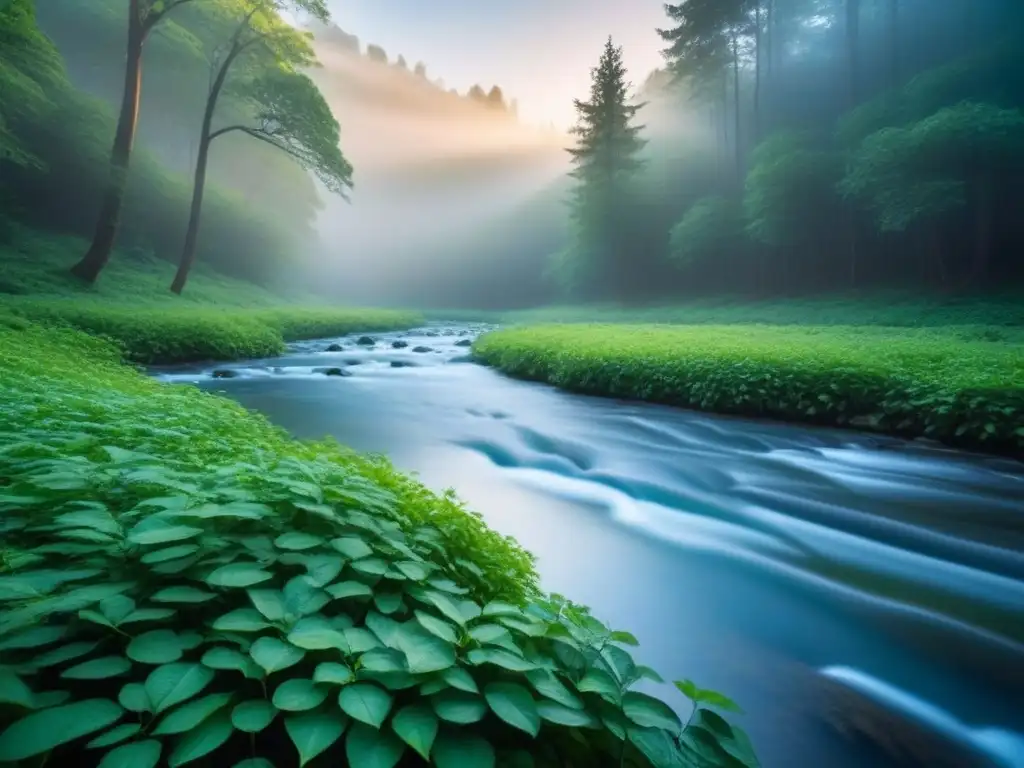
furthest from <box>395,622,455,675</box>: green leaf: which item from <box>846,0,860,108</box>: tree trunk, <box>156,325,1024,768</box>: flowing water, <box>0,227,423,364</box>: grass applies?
<box>846,0,860,108</box>: tree trunk

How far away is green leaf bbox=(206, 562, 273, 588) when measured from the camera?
1.70 m

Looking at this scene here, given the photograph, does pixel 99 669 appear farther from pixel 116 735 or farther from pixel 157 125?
pixel 157 125

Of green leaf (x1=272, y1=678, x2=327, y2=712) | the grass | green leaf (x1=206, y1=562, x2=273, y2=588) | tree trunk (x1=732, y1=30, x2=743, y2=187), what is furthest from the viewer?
tree trunk (x1=732, y1=30, x2=743, y2=187)

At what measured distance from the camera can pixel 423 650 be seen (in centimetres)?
156

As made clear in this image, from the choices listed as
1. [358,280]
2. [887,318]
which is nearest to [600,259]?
[887,318]

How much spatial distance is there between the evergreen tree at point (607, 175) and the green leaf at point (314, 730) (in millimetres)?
39405

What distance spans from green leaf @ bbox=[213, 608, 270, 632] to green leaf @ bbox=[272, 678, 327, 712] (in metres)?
0.22

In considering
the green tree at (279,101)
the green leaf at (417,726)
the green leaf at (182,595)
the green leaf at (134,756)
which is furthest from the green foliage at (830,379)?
the green tree at (279,101)

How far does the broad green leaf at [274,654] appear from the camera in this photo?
4.62 ft

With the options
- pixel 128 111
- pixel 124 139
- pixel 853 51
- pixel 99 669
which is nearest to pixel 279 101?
pixel 128 111

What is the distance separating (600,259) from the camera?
132 feet

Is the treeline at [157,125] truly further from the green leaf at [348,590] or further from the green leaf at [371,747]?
the green leaf at [371,747]

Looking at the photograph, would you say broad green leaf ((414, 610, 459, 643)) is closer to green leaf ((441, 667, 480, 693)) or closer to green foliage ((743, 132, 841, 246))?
green leaf ((441, 667, 480, 693))

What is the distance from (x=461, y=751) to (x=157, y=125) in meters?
52.9
